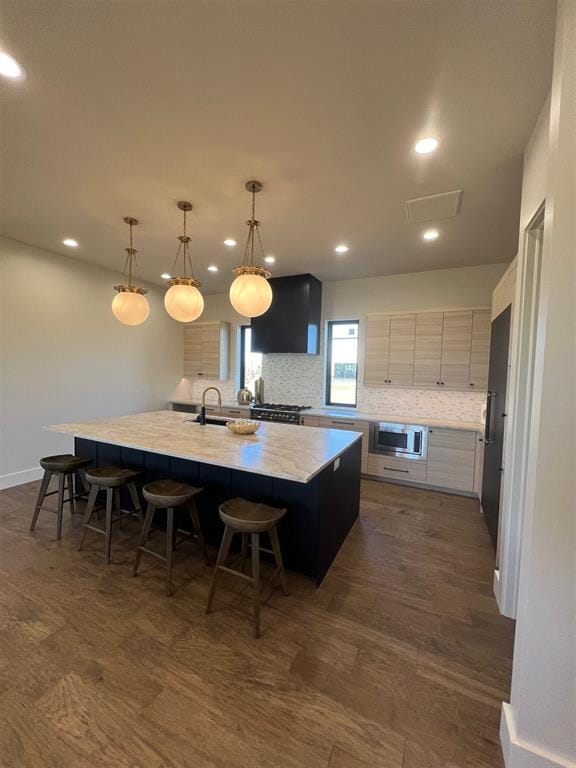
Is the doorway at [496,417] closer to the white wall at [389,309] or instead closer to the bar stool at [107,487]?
the white wall at [389,309]

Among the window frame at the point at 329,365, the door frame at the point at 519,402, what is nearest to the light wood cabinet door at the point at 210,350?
the window frame at the point at 329,365

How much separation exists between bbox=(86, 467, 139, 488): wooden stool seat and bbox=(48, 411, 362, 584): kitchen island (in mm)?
227

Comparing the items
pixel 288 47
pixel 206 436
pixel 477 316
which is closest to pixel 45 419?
pixel 206 436

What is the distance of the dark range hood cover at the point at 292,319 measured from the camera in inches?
176

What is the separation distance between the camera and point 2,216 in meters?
2.95

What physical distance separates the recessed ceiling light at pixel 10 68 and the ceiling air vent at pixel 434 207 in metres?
2.43

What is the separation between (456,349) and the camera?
390cm

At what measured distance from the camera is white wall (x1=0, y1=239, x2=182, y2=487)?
359 cm

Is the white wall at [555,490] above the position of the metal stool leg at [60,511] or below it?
above

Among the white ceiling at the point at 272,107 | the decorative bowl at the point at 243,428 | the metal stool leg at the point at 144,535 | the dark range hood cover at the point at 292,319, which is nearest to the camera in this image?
the white ceiling at the point at 272,107

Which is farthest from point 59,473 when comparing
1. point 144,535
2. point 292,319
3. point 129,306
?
point 292,319

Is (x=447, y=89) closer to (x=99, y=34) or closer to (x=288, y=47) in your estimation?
(x=288, y=47)

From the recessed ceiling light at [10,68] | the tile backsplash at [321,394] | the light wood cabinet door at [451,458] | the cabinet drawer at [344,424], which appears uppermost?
the recessed ceiling light at [10,68]

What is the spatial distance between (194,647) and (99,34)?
2915 millimetres
